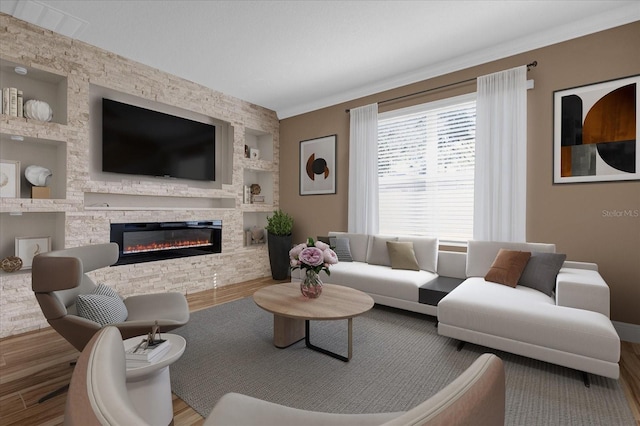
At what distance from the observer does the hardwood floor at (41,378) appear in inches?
67.5

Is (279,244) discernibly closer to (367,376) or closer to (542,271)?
(367,376)

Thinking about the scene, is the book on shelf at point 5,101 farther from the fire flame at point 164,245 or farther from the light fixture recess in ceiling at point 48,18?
the fire flame at point 164,245

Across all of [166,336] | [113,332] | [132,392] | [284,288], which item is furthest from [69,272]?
[284,288]

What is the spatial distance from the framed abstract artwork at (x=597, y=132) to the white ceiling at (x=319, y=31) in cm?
62

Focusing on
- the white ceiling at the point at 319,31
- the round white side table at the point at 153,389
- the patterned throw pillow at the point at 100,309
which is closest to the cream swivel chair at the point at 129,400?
the round white side table at the point at 153,389

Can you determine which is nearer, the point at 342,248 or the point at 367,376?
the point at 367,376

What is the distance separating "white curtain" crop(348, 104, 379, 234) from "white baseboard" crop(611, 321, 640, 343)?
264cm

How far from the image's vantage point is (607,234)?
9.34 ft

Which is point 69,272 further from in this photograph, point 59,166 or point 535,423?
point 535,423

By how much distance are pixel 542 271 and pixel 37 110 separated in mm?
5105

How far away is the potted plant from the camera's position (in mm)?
4992

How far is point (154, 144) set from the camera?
4.01 metres

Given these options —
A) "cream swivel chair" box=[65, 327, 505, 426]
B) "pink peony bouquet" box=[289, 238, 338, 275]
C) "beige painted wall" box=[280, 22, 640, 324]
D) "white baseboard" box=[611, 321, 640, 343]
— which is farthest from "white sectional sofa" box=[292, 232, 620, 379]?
"cream swivel chair" box=[65, 327, 505, 426]

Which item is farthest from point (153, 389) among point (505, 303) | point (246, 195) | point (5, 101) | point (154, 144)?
point (246, 195)
